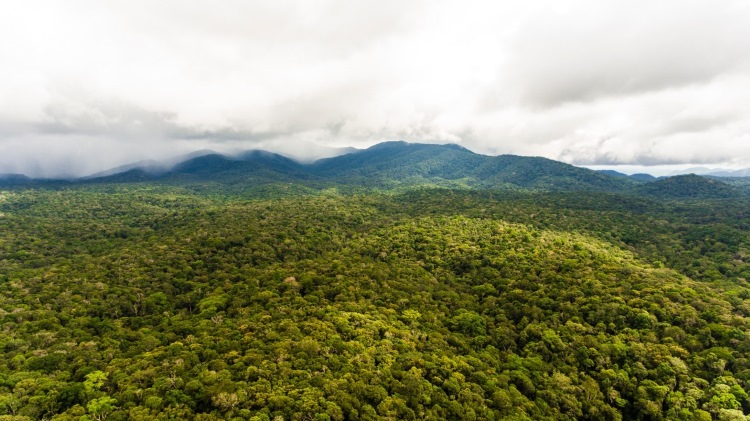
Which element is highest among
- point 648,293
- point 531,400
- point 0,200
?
point 0,200

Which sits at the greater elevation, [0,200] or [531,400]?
[0,200]

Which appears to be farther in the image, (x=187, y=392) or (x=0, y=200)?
(x=0, y=200)

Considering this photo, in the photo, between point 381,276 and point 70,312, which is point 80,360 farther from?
point 381,276

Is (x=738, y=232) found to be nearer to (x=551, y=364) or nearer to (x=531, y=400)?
(x=551, y=364)

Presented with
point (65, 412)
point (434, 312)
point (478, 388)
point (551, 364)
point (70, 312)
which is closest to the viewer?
point (65, 412)

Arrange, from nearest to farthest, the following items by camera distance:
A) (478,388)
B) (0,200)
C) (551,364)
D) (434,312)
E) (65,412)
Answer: (65,412)
(478,388)
(551,364)
(434,312)
(0,200)

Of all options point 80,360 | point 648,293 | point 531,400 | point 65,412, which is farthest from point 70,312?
point 648,293
